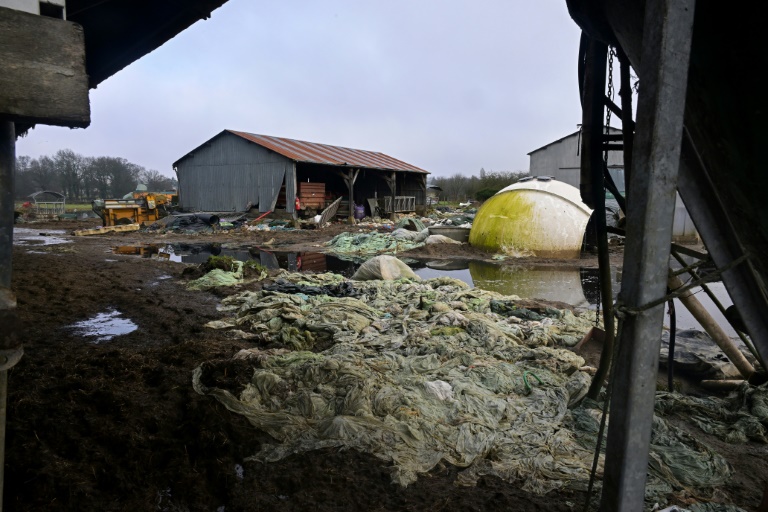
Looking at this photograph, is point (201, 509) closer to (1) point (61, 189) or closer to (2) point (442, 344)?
(2) point (442, 344)

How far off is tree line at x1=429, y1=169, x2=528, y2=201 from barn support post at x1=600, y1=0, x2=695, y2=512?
43.9 meters

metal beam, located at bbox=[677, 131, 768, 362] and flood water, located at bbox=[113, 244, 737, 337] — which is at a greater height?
metal beam, located at bbox=[677, 131, 768, 362]

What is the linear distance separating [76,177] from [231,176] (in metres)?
43.1

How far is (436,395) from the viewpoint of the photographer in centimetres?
445

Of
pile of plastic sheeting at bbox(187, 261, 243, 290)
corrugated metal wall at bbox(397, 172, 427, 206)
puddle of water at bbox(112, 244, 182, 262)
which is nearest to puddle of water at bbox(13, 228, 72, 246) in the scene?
puddle of water at bbox(112, 244, 182, 262)

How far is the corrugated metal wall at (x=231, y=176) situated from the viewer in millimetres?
27156

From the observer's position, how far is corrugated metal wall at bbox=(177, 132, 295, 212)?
27.2 metres

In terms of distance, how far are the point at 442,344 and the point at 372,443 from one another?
8.18 feet

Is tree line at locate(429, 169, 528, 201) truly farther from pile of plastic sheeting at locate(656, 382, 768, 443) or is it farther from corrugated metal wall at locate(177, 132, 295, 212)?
pile of plastic sheeting at locate(656, 382, 768, 443)

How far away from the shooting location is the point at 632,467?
1900mm

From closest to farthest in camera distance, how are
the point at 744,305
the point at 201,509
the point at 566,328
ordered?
the point at 744,305, the point at 201,509, the point at 566,328

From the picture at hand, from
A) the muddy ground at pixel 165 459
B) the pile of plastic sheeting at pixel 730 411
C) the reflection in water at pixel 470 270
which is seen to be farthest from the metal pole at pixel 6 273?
the reflection in water at pixel 470 270

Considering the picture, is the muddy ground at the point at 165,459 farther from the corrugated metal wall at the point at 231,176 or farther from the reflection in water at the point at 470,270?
the corrugated metal wall at the point at 231,176

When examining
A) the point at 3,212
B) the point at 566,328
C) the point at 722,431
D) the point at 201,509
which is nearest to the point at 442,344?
the point at 566,328
